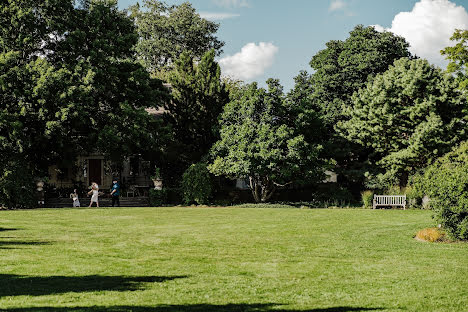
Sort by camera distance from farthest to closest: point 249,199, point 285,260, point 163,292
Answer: point 249,199 < point 285,260 < point 163,292

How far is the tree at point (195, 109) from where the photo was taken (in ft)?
119

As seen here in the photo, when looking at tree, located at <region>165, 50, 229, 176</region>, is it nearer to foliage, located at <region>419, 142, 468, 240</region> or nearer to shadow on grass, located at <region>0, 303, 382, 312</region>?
foliage, located at <region>419, 142, 468, 240</region>

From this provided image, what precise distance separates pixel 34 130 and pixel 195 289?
25.1 m

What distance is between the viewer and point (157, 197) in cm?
3366

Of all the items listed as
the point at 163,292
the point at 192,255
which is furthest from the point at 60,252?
the point at 163,292

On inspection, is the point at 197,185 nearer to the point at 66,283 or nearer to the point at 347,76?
the point at 347,76

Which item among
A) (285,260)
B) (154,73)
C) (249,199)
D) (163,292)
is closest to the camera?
(163,292)

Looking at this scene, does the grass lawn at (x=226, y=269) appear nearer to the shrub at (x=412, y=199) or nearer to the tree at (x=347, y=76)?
the shrub at (x=412, y=199)

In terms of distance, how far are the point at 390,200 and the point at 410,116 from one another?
202 inches

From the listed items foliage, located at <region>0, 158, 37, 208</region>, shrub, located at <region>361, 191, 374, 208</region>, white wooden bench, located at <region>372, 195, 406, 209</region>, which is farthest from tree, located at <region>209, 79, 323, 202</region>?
foliage, located at <region>0, 158, 37, 208</region>

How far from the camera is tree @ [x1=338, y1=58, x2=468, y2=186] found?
103 feet

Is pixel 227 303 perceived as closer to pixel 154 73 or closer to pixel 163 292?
pixel 163 292

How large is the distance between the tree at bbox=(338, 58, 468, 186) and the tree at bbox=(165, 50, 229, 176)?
947cm

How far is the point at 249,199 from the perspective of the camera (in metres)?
36.2
